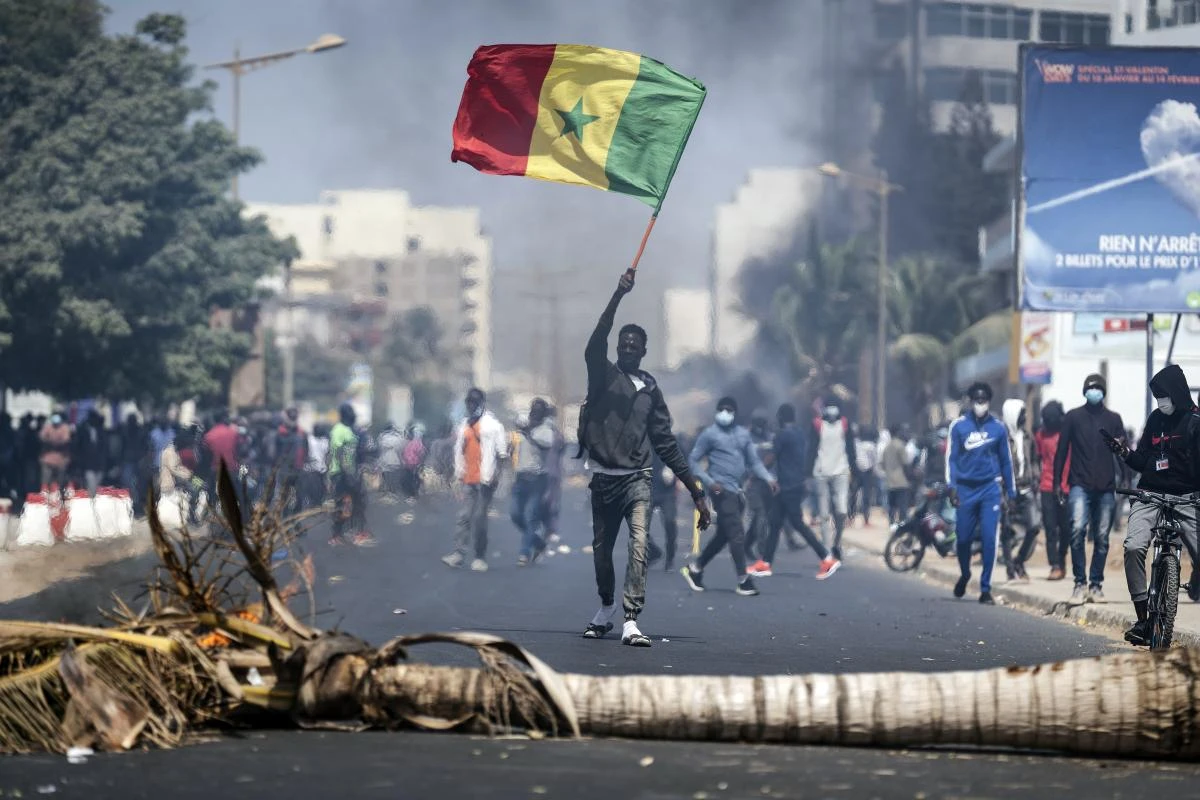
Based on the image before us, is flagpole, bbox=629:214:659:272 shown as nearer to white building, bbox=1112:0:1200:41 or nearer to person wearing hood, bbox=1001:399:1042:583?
person wearing hood, bbox=1001:399:1042:583

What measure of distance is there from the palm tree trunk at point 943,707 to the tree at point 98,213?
3106 centimetres

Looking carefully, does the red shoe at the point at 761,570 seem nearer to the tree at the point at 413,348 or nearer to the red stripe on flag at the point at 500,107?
the red stripe on flag at the point at 500,107

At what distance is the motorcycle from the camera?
2222 cm

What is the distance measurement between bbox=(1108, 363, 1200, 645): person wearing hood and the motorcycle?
10.1 meters

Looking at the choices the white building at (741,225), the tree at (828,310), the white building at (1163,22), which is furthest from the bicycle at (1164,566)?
the white building at (741,225)

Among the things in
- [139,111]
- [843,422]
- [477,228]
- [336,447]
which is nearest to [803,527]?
[843,422]

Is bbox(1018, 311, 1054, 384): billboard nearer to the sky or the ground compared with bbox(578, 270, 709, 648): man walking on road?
nearer to the sky

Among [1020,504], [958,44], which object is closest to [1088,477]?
[1020,504]

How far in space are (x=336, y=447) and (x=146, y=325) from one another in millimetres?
14637

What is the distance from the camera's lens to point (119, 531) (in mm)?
24172

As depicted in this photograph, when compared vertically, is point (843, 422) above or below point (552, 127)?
below

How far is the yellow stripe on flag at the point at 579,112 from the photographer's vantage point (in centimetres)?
1264

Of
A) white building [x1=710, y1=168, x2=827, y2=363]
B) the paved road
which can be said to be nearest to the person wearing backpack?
the paved road

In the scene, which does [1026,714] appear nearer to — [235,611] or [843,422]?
[235,611]
